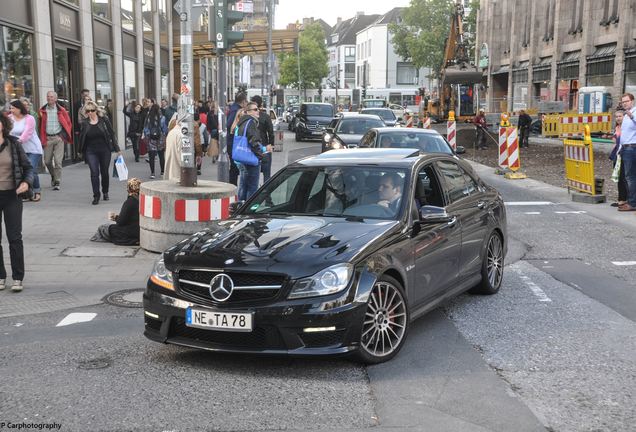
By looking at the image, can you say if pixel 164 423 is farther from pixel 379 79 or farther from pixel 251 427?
pixel 379 79

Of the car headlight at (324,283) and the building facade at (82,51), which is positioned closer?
the car headlight at (324,283)

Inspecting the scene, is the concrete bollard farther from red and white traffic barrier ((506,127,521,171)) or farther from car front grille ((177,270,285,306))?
red and white traffic barrier ((506,127,521,171))

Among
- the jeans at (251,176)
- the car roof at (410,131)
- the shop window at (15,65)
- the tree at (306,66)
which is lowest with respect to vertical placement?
the jeans at (251,176)

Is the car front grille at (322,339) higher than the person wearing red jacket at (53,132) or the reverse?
the reverse

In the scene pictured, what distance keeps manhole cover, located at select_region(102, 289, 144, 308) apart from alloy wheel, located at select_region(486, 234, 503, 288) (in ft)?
11.1

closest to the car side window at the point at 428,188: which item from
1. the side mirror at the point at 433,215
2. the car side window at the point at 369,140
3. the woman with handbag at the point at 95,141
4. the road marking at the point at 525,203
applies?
the side mirror at the point at 433,215

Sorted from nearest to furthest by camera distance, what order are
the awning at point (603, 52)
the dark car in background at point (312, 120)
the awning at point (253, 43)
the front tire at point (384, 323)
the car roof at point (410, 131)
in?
the front tire at point (384, 323), the car roof at point (410, 131), the awning at point (253, 43), the awning at point (603, 52), the dark car in background at point (312, 120)

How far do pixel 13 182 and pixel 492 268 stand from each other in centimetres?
473

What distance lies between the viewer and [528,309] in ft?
21.9

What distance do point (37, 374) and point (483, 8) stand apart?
60.4m

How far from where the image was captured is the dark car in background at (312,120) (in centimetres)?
3725

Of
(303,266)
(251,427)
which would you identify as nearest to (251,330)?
(303,266)

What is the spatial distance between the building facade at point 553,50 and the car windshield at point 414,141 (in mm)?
22602

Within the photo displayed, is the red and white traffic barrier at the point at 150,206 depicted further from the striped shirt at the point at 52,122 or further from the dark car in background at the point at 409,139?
the striped shirt at the point at 52,122
